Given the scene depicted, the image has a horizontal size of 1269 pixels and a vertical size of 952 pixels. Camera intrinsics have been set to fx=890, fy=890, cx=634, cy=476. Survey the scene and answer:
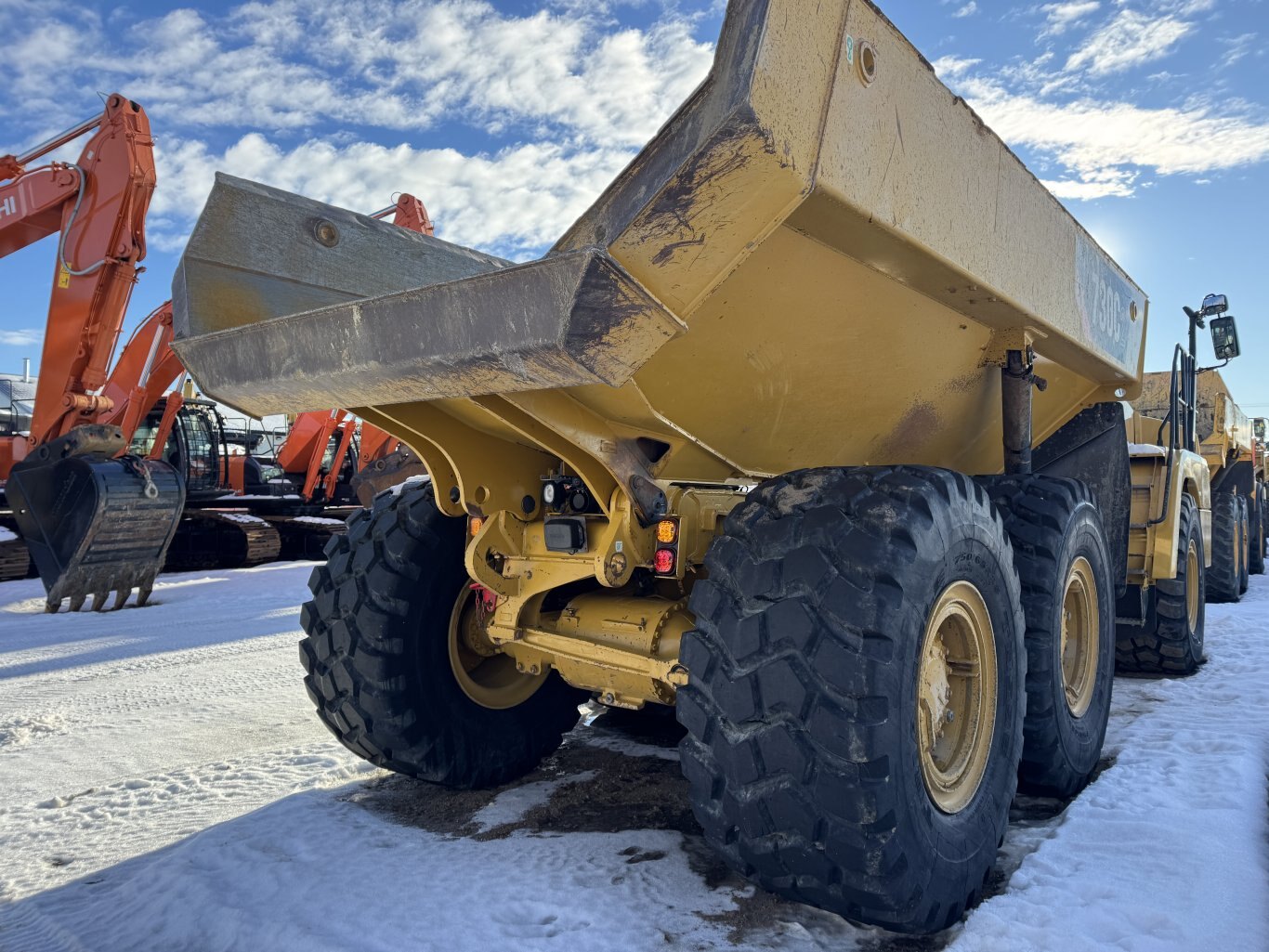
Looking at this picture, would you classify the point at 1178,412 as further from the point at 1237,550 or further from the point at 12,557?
the point at 12,557

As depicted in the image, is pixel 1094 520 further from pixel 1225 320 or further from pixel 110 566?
pixel 110 566

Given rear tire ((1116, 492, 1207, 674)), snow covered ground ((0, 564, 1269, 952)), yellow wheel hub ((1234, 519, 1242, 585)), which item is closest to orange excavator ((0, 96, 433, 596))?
snow covered ground ((0, 564, 1269, 952))

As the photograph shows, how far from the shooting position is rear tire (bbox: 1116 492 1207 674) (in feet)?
17.3

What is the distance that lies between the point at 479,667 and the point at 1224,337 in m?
5.69

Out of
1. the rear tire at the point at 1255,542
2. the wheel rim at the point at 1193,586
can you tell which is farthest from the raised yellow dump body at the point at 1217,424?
the wheel rim at the point at 1193,586

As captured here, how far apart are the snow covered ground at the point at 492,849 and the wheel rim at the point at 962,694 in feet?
1.08

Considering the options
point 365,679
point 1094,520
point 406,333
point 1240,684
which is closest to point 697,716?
point 406,333

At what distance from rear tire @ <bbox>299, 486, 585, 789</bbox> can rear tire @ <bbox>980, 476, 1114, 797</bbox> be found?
6.45 ft

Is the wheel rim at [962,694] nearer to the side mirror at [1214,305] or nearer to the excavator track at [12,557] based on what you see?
the side mirror at [1214,305]

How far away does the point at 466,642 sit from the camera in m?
3.46

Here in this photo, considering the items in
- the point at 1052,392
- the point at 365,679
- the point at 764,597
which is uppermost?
Answer: the point at 1052,392

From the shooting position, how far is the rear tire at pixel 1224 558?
8.77 m

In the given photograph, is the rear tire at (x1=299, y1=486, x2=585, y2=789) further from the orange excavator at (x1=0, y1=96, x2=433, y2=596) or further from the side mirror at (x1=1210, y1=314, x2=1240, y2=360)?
the orange excavator at (x1=0, y1=96, x2=433, y2=596)

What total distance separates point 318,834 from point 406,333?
176 cm
